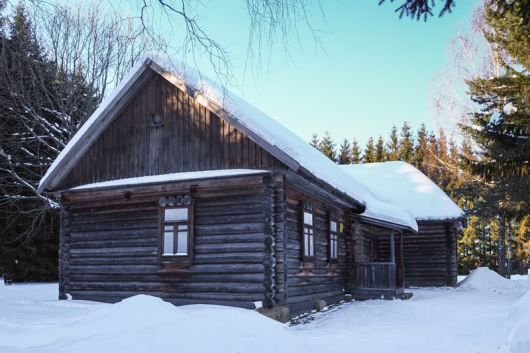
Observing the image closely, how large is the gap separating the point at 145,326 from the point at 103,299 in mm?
6834

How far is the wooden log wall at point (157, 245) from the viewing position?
11.6 meters

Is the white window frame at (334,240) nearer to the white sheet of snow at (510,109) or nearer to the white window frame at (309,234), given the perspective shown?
the white window frame at (309,234)

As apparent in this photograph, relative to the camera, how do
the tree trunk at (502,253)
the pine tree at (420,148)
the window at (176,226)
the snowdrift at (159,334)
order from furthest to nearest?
the pine tree at (420,148)
the tree trunk at (502,253)
the window at (176,226)
the snowdrift at (159,334)

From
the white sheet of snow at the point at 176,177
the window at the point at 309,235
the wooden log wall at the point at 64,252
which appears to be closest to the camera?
the white sheet of snow at the point at 176,177


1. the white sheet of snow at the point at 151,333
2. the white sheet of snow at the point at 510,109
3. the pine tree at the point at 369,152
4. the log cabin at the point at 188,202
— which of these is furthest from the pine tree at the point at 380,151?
the white sheet of snow at the point at 151,333

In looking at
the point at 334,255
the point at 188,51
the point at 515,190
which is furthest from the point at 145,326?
the point at 515,190

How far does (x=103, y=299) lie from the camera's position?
13.5 metres

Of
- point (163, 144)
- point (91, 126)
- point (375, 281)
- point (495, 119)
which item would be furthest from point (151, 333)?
point (495, 119)

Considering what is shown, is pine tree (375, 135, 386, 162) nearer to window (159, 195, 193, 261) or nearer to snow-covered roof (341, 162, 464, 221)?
snow-covered roof (341, 162, 464, 221)

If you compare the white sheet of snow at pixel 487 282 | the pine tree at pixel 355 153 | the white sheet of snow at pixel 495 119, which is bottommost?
the white sheet of snow at pixel 487 282

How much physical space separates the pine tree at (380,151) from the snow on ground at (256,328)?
118 ft

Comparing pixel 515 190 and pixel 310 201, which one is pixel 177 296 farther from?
pixel 515 190

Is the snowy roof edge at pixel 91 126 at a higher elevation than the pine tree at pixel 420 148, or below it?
below

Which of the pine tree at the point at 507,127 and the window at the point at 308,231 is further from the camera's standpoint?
the pine tree at the point at 507,127
